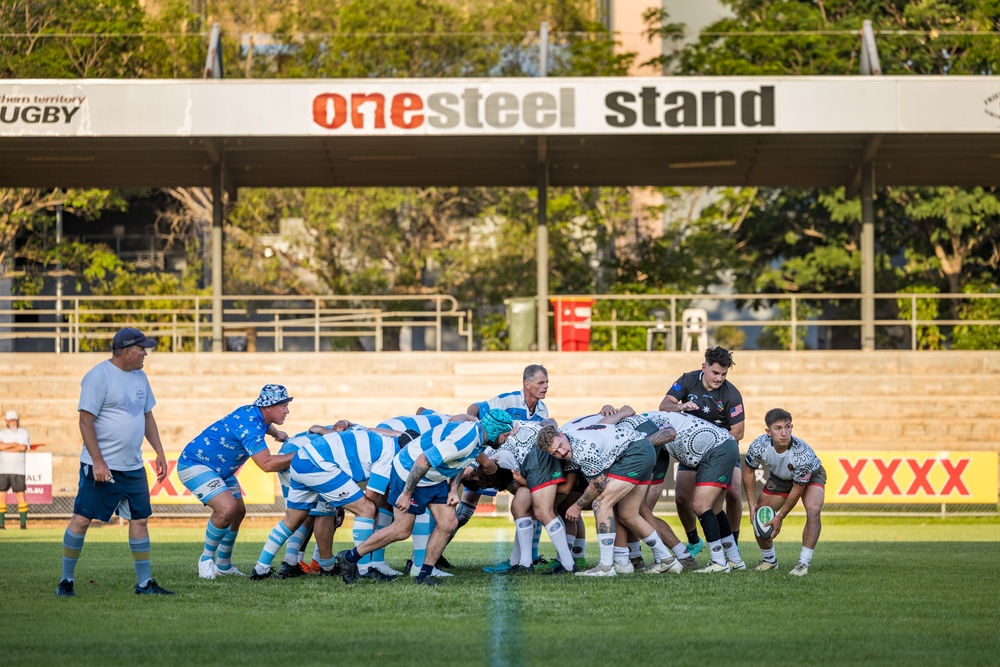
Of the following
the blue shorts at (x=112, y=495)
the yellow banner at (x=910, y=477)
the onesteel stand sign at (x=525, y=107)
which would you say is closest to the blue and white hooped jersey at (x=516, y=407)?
the blue shorts at (x=112, y=495)

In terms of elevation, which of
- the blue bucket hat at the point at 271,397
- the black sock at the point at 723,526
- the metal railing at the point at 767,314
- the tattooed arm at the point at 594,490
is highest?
the metal railing at the point at 767,314

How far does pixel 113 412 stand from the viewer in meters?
10.7

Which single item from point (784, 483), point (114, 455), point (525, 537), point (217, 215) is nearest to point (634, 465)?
point (525, 537)

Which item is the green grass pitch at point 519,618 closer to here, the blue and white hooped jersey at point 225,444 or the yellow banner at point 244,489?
the blue and white hooped jersey at point 225,444

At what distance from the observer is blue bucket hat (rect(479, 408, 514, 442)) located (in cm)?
1180

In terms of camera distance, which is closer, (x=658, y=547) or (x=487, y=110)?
(x=658, y=547)

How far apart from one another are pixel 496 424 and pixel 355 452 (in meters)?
1.31

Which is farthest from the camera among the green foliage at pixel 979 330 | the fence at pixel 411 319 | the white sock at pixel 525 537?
the green foliage at pixel 979 330

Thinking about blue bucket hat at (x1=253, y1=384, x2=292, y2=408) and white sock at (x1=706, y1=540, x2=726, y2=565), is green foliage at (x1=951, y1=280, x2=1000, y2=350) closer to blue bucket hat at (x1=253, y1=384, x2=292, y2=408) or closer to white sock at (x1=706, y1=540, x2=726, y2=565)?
white sock at (x1=706, y1=540, x2=726, y2=565)

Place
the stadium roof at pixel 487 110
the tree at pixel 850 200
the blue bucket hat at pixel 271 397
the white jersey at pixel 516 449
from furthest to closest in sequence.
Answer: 1. the tree at pixel 850 200
2. the stadium roof at pixel 487 110
3. the white jersey at pixel 516 449
4. the blue bucket hat at pixel 271 397

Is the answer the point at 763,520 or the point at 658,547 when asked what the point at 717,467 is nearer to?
the point at 763,520

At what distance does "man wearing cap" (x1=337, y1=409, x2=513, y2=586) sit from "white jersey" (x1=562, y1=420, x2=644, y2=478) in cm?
68

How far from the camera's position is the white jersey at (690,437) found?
1262 cm

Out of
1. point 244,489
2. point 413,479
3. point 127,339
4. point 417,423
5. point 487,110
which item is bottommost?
point 244,489
